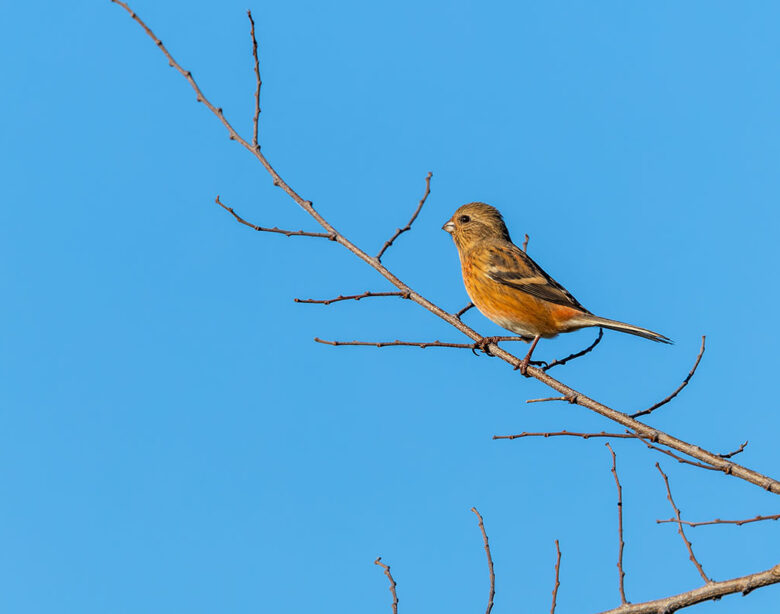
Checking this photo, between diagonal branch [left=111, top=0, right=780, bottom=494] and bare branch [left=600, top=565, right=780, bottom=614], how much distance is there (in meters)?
0.51

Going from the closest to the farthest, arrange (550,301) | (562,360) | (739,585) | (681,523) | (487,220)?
1. (739,585)
2. (681,523)
3. (562,360)
4. (550,301)
5. (487,220)

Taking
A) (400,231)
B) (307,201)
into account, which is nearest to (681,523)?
(400,231)

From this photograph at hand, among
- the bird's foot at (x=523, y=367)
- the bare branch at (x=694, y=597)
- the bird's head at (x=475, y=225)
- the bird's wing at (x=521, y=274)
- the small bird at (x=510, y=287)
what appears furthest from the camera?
the bird's head at (x=475, y=225)

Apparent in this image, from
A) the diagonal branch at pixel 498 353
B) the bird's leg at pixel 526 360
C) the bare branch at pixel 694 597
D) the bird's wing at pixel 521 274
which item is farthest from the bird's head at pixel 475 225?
the bare branch at pixel 694 597

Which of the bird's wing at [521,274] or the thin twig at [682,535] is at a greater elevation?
the bird's wing at [521,274]

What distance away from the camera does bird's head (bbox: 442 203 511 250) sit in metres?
9.34

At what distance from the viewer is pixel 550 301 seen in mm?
8031

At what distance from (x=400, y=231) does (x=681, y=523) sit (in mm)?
2733

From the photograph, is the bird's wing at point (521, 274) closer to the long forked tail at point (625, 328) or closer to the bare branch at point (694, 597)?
the long forked tail at point (625, 328)

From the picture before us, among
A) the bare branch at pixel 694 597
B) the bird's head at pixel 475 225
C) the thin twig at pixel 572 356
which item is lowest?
the bare branch at pixel 694 597

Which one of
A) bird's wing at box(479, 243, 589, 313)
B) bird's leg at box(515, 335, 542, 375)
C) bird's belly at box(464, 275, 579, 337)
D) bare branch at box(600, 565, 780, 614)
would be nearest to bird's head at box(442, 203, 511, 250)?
bird's wing at box(479, 243, 589, 313)

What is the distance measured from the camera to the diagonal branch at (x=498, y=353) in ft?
14.7

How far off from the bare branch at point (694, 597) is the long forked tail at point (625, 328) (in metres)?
2.61

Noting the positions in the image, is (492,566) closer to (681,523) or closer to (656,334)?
(681,523)
